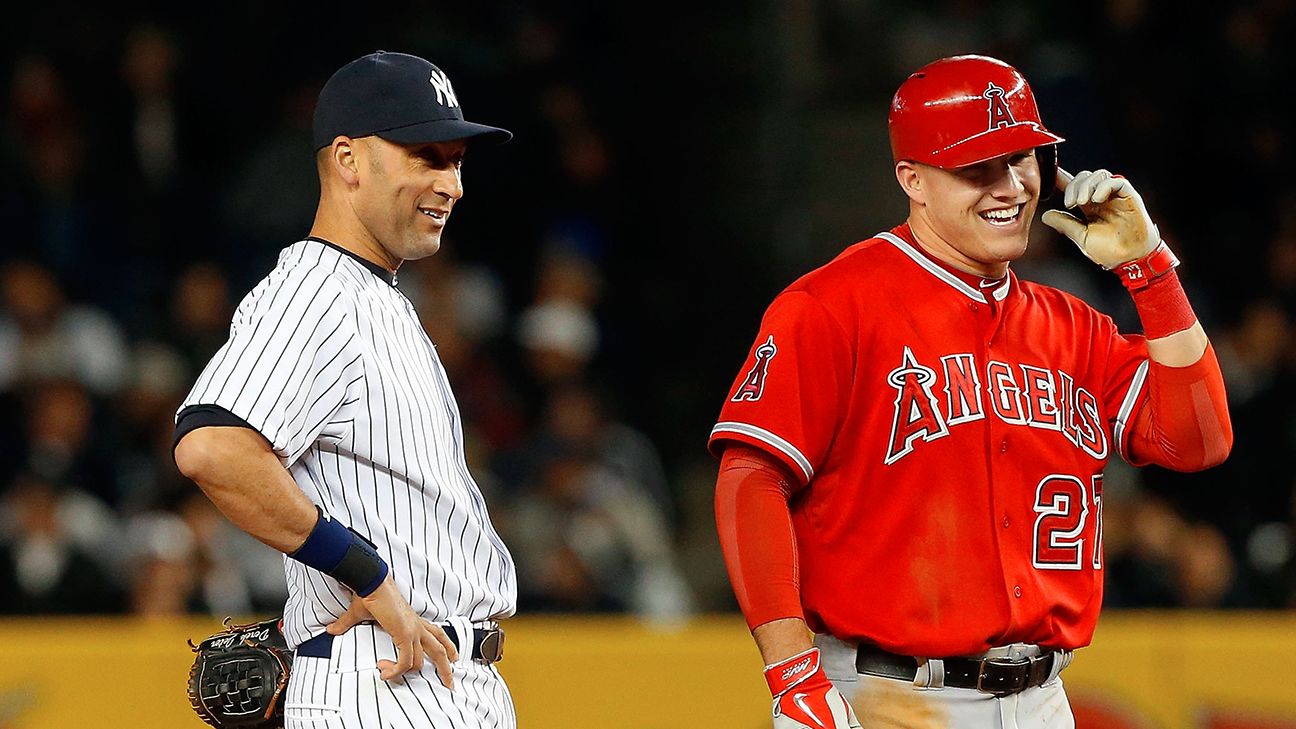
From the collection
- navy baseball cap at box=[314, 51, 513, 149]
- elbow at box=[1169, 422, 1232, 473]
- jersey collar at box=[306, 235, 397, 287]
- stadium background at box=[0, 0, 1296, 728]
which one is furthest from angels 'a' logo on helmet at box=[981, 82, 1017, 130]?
stadium background at box=[0, 0, 1296, 728]

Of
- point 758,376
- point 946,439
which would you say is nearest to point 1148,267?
point 946,439

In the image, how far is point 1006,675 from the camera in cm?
316

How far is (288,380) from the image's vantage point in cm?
268

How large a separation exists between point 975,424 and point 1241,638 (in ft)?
8.03

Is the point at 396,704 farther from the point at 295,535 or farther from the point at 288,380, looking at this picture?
the point at 288,380

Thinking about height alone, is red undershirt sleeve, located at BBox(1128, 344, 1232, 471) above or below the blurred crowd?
below

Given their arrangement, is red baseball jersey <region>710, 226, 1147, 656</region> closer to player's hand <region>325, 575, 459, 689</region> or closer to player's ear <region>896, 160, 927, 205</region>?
player's ear <region>896, 160, 927, 205</region>

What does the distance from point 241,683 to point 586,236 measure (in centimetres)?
600

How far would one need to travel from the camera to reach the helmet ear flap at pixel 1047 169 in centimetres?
333

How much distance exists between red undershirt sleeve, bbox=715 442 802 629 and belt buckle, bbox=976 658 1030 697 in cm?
38

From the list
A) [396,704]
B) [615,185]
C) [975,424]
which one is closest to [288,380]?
[396,704]

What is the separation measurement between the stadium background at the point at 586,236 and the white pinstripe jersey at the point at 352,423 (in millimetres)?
3731

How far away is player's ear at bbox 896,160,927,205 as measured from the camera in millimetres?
3311

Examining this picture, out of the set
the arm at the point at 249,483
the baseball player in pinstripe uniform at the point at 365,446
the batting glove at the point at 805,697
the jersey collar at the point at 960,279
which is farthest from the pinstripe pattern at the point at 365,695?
the jersey collar at the point at 960,279
